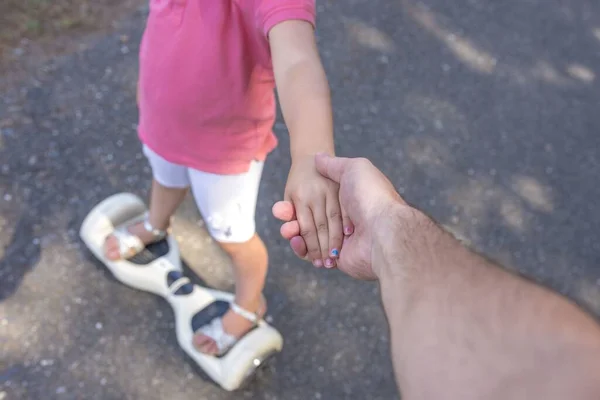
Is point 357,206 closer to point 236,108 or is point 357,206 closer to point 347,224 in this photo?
Result: point 347,224

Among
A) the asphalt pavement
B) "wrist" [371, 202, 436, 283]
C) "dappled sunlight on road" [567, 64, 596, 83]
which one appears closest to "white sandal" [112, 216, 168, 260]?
the asphalt pavement

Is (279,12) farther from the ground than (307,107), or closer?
farther from the ground

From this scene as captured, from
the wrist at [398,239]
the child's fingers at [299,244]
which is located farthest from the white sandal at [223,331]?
the wrist at [398,239]

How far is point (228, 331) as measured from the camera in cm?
169

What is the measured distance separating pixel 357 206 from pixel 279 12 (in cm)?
35

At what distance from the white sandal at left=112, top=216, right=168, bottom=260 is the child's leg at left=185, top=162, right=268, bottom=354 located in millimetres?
325

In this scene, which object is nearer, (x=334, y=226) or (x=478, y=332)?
(x=478, y=332)

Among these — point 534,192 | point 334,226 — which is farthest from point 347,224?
point 534,192

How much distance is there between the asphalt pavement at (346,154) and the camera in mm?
1716

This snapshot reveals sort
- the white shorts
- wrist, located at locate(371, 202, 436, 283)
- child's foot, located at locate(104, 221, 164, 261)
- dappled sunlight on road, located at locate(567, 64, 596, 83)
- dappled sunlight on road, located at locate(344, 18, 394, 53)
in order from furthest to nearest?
1. dappled sunlight on road, located at locate(567, 64, 596, 83)
2. dappled sunlight on road, located at locate(344, 18, 394, 53)
3. child's foot, located at locate(104, 221, 164, 261)
4. the white shorts
5. wrist, located at locate(371, 202, 436, 283)

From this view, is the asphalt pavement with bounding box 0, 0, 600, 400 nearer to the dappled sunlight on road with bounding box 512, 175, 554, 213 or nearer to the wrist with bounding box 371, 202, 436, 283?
the dappled sunlight on road with bounding box 512, 175, 554, 213

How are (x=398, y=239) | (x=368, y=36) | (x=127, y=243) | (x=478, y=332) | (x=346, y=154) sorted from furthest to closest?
(x=368, y=36) → (x=346, y=154) → (x=127, y=243) → (x=398, y=239) → (x=478, y=332)

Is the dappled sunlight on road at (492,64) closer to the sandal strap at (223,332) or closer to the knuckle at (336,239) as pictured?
the sandal strap at (223,332)

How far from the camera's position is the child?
103 cm
